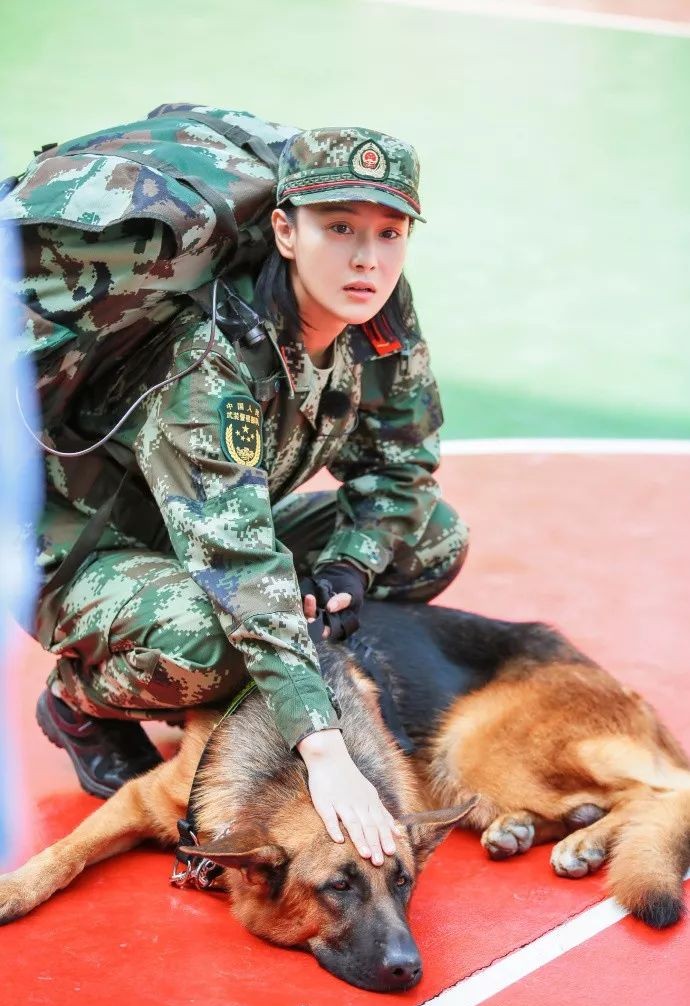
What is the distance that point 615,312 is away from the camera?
10008 millimetres

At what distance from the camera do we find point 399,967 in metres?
2.63

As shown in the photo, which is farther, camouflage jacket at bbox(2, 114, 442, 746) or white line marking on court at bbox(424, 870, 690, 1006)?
camouflage jacket at bbox(2, 114, 442, 746)

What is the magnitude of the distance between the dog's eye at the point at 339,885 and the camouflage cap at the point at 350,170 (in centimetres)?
166

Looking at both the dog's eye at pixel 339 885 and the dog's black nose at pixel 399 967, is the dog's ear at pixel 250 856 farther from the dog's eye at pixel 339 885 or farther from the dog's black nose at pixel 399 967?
the dog's black nose at pixel 399 967

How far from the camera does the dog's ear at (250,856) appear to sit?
8.89 ft

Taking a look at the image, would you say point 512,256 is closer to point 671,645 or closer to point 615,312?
point 615,312

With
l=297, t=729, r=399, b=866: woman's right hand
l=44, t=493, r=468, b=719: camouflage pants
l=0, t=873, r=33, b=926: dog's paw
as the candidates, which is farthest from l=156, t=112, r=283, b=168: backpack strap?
l=0, t=873, r=33, b=926: dog's paw

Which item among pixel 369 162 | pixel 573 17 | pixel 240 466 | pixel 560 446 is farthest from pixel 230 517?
pixel 573 17

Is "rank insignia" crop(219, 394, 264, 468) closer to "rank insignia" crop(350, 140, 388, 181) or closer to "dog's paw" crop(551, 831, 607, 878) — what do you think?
"rank insignia" crop(350, 140, 388, 181)

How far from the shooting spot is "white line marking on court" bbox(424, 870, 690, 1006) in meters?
2.71

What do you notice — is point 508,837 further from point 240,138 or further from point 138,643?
point 240,138

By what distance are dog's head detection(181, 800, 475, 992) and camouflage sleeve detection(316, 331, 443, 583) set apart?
121 centimetres

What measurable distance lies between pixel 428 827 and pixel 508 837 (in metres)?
0.61

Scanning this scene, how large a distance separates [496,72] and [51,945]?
11979 mm
